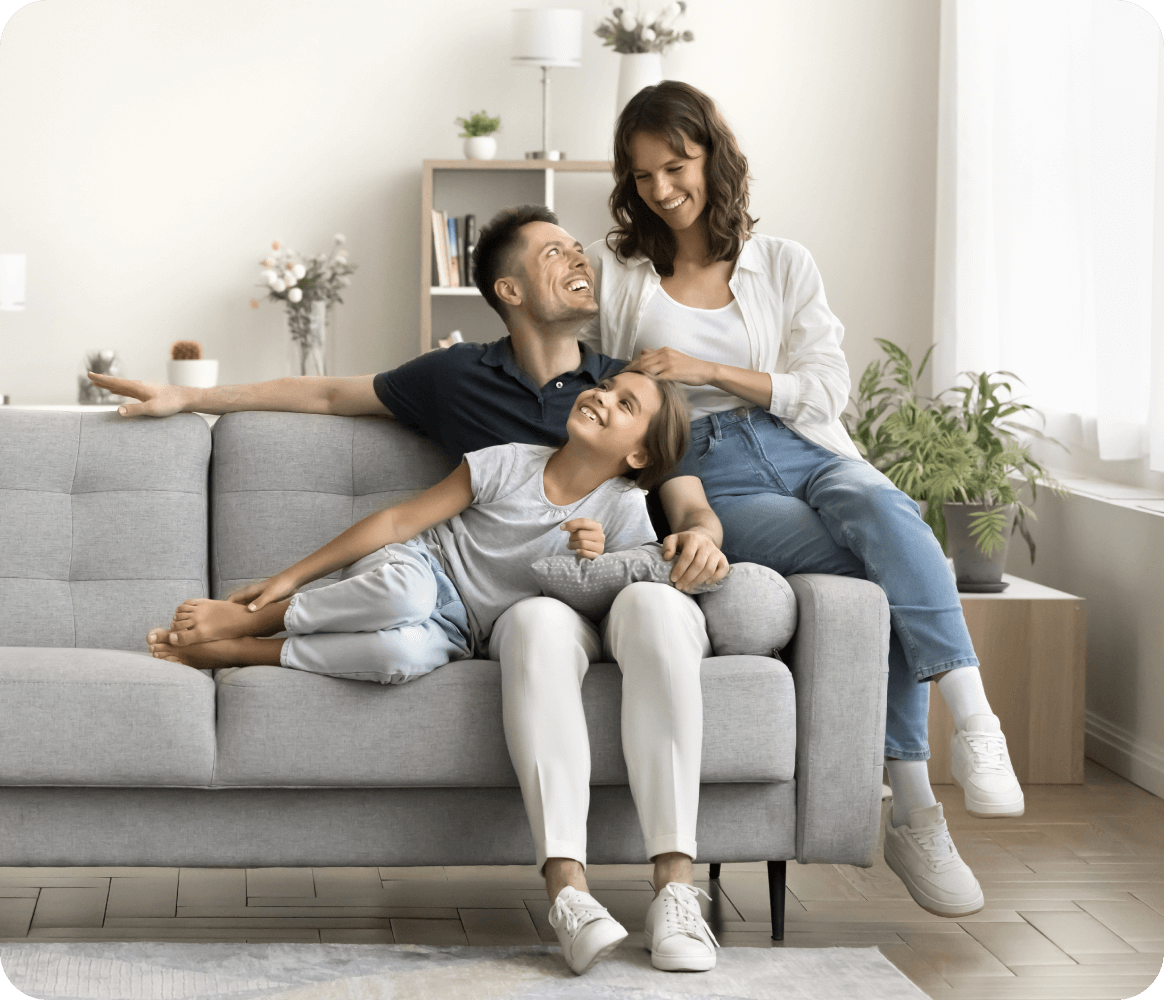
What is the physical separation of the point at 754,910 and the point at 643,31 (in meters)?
3.41

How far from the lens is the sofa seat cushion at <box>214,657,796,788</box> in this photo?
2.04 meters

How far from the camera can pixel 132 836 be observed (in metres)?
2.06

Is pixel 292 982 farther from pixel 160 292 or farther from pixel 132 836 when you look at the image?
pixel 160 292

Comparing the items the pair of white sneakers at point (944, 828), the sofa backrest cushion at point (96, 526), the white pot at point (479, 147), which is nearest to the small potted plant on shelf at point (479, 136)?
the white pot at point (479, 147)

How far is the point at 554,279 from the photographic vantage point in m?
2.50

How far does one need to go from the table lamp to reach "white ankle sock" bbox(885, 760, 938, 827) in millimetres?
3246

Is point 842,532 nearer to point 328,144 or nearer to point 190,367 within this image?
point 190,367

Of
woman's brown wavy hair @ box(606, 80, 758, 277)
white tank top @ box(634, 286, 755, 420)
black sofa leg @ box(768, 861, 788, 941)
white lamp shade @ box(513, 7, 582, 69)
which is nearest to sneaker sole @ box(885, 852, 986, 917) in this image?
black sofa leg @ box(768, 861, 788, 941)

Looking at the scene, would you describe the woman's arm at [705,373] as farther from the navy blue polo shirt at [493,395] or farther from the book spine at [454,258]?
the book spine at [454,258]

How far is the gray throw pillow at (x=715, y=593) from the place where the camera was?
7.06 feet

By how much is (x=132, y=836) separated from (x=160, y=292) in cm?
335

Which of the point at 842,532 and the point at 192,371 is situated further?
the point at 192,371

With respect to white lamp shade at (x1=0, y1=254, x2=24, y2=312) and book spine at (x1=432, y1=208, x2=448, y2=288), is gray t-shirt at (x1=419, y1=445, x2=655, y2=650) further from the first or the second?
white lamp shade at (x1=0, y1=254, x2=24, y2=312)

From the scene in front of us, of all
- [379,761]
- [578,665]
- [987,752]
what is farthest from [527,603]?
[987,752]
